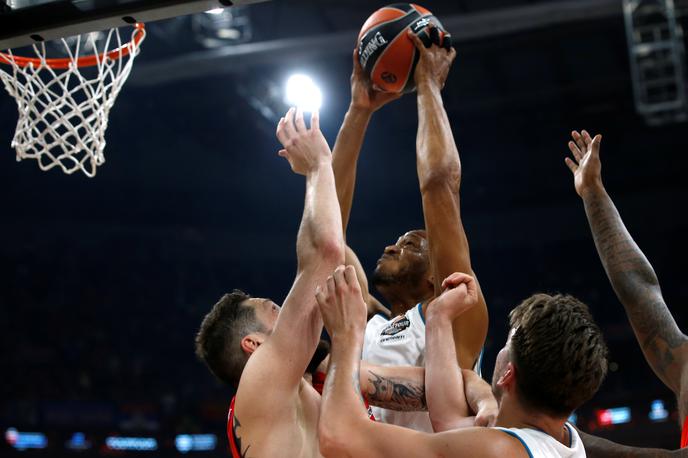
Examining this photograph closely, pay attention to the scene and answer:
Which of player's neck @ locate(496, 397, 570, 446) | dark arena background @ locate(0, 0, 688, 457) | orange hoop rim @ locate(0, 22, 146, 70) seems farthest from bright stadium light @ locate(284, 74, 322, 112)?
player's neck @ locate(496, 397, 570, 446)

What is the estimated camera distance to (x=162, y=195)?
679 inches

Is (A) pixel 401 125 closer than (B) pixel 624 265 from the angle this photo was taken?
No

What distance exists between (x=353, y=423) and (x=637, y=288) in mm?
1622

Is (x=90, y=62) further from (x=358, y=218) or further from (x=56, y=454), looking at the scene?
(x=358, y=218)

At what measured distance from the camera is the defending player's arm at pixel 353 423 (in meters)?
2.12

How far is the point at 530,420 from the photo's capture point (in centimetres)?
224

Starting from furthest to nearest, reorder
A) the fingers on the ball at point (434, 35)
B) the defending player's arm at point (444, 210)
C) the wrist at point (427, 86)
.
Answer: the fingers on the ball at point (434, 35), the wrist at point (427, 86), the defending player's arm at point (444, 210)

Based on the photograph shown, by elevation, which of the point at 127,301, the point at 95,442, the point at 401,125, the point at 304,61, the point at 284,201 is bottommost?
the point at 95,442

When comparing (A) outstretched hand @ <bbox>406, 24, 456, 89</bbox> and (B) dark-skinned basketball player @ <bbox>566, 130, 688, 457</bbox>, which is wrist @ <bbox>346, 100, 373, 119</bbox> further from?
(B) dark-skinned basketball player @ <bbox>566, 130, 688, 457</bbox>

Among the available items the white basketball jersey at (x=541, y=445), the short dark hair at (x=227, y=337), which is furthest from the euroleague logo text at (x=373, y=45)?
the white basketball jersey at (x=541, y=445)

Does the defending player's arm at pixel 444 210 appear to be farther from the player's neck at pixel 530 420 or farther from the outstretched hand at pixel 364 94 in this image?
the player's neck at pixel 530 420

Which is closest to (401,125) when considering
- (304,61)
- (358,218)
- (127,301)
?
(358,218)

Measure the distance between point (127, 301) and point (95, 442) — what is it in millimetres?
3532

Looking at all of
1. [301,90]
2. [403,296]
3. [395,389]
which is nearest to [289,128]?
[395,389]
